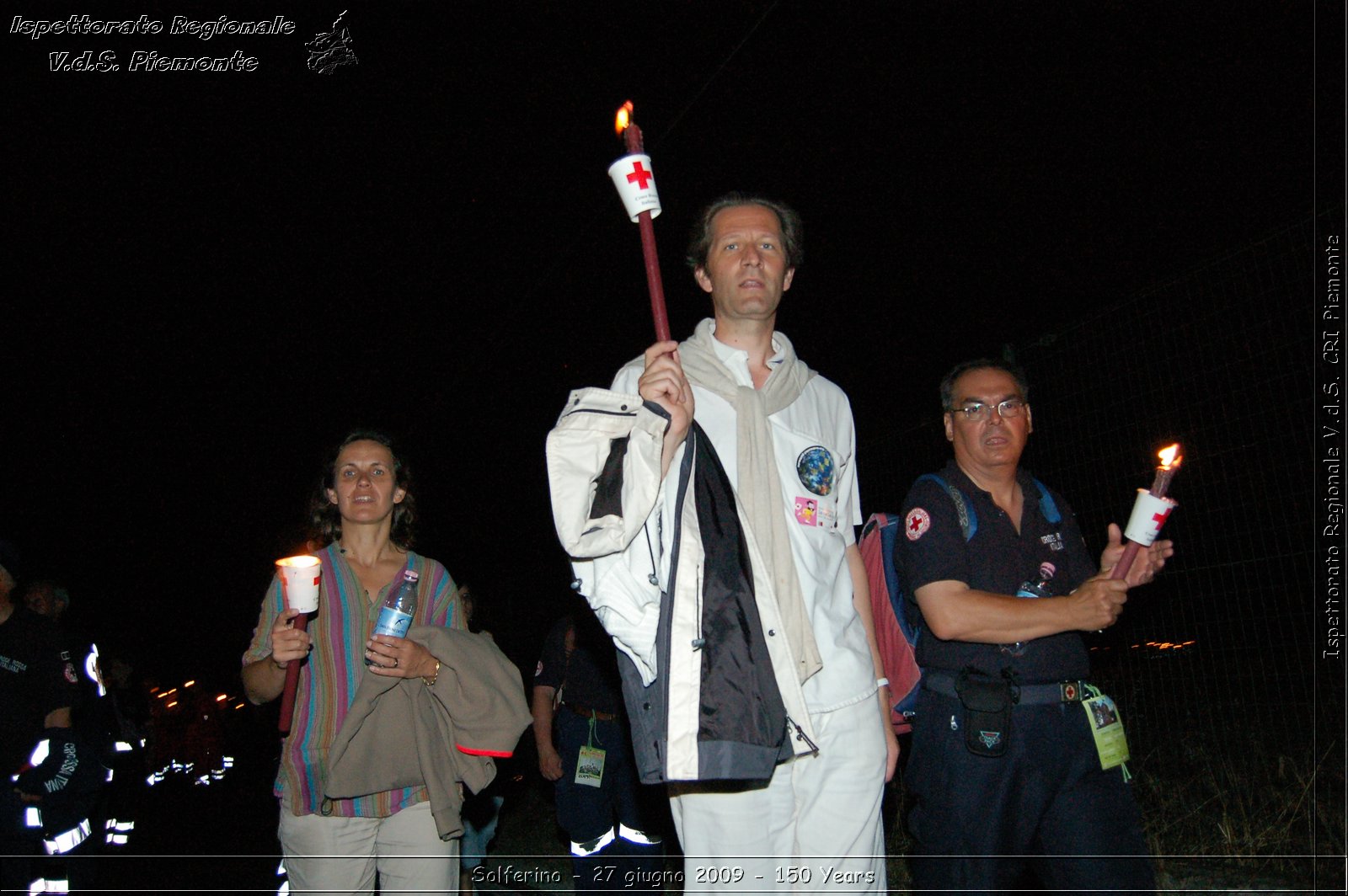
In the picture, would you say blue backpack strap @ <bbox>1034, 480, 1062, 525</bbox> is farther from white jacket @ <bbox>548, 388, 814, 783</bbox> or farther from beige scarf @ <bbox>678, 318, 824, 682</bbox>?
white jacket @ <bbox>548, 388, 814, 783</bbox>

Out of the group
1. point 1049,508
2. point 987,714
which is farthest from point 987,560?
point 987,714

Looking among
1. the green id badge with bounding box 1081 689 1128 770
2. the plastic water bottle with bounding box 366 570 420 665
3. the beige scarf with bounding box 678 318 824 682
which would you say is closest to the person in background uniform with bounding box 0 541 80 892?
the plastic water bottle with bounding box 366 570 420 665

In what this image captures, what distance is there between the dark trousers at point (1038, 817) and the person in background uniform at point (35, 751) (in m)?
4.86

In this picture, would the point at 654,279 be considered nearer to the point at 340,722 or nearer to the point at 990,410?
the point at 990,410

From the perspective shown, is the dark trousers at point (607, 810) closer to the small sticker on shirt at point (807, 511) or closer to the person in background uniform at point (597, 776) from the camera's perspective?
the person in background uniform at point (597, 776)

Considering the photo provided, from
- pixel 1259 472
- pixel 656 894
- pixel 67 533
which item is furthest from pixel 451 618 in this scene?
pixel 67 533

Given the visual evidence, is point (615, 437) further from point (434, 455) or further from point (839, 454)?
point (434, 455)

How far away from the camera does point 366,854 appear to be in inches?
153

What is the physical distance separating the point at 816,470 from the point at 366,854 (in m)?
2.37

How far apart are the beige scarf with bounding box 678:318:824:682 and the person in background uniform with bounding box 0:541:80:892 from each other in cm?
466

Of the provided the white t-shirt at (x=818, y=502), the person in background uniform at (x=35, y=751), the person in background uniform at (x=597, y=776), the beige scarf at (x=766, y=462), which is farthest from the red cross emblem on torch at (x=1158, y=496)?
the person in background uniform at (x=35, y=751)

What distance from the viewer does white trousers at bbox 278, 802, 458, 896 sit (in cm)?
381

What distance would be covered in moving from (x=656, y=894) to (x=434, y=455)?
20601 mm

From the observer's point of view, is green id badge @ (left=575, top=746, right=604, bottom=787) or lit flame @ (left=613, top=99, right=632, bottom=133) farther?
green id badge @ (left=575, top=746, right=604, bottom=787)
